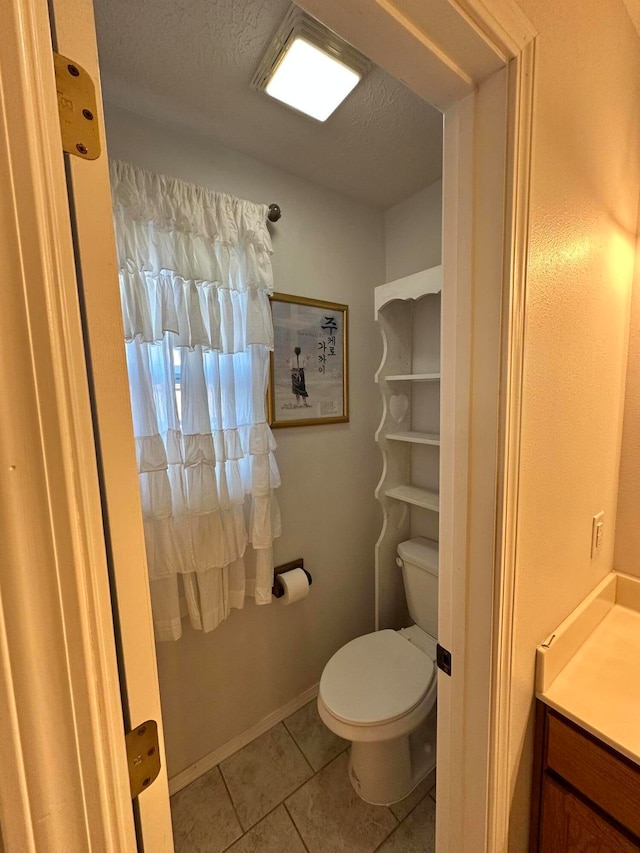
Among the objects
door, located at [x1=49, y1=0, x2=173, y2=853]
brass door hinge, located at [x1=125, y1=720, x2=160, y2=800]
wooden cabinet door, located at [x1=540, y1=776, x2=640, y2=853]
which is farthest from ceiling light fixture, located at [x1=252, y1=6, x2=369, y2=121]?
wooden cabinet door, located at [x1=540, y1=776, x2=640, y2=853]

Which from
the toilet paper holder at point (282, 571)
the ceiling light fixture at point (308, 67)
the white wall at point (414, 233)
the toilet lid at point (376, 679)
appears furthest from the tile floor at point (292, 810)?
the ceiling light fixture at point (308, 67)

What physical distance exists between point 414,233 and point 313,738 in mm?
2411

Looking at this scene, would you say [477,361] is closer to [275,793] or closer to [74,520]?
[74,520]

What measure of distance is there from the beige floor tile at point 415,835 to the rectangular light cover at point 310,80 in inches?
96.7

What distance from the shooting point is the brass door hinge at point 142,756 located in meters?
0.42

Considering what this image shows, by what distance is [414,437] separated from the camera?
170cm

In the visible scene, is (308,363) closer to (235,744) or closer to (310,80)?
(310,80)

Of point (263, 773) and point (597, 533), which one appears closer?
point (597, 533)

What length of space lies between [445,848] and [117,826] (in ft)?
3.12

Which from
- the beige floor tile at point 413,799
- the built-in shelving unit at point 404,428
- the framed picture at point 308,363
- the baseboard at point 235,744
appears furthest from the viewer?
the built-in shelving unit at point 404,428

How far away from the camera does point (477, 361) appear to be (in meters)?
0.73

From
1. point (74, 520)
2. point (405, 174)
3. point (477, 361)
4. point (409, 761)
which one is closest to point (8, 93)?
point (74, 520)

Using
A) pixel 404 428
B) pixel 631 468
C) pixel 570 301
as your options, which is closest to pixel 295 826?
pixel 404 428

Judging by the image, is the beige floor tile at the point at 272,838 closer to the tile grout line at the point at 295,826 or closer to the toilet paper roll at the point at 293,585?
the tile grout line at the point at 295,826
